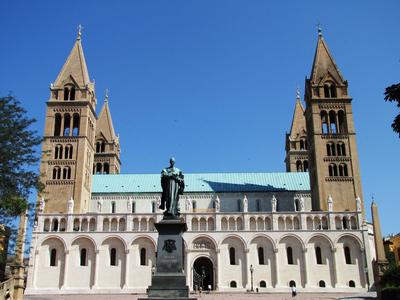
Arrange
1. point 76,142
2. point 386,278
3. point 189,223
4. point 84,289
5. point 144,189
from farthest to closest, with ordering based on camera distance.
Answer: point 144,189
point 76,142
point 189,223
point 84,289
point 386,278

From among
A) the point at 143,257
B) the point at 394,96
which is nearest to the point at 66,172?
the point at 143,257

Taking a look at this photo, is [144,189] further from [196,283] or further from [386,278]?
[386,278]

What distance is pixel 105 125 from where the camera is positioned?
280 ft

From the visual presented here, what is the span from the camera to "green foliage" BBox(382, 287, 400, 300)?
29.6m

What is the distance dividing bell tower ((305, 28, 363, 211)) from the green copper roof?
190 inches

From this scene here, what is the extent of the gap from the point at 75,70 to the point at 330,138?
34346 millimetres

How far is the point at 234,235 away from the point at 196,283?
22.5ft

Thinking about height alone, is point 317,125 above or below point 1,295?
above

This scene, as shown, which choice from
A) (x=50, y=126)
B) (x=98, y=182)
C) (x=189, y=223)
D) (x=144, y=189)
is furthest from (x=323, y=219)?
(x=50, y=126)

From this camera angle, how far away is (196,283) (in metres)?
55.5

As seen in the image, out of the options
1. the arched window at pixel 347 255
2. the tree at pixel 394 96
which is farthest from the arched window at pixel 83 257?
the tree at pixel 394 96

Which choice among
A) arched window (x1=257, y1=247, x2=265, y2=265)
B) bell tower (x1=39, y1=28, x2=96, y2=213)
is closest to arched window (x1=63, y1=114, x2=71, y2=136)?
bell tower (x1=39, y1=28, x2=96, y2=213)

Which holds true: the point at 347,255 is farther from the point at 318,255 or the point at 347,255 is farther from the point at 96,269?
the point at 96,269

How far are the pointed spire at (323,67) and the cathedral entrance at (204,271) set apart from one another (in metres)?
27.4
